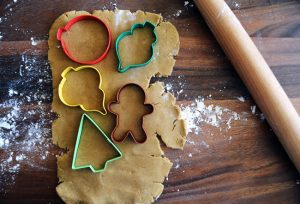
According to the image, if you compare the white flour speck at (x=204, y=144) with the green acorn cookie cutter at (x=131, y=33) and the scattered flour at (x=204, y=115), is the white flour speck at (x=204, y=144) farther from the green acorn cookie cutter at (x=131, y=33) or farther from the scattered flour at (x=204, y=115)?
the green acorn cookie cutter at (x=131, y=33)

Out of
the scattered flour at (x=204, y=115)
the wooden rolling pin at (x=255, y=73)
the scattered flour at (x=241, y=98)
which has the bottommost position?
the scattered flour at (x=204, y=115)

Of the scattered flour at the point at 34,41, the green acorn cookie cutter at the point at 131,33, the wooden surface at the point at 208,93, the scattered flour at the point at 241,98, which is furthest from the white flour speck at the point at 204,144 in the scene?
the scattered flour at the point at 34,41

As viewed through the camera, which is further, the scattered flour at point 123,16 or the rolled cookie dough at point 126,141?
the scattered flour at point 123,16

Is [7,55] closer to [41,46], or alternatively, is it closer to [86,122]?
[41,46]

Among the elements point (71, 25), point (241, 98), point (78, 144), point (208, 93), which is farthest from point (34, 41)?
point (241, 98)

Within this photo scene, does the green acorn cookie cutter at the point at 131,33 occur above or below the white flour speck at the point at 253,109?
above

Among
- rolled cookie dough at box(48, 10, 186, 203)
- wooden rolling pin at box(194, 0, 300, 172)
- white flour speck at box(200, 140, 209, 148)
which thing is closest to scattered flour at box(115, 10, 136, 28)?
rolled cookie dough at box(48, 10, 186, 203)

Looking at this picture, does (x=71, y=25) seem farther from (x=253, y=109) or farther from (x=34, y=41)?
(x=253, y=109)
